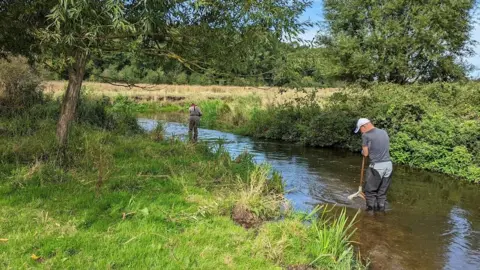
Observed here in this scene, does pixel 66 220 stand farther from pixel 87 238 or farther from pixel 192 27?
pixel 192 27

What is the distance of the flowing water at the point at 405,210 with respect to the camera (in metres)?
7.07

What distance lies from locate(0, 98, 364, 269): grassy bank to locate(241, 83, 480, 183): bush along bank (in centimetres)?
769

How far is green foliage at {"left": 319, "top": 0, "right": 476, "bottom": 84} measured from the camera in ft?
75.8

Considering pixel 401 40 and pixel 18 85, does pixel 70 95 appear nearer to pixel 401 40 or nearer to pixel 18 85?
pixel 18 85

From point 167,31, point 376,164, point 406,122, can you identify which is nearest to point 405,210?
point 376,164

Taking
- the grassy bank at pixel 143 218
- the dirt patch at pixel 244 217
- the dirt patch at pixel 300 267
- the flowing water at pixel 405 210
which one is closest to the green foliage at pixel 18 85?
the grassy bank at pixel 143 218

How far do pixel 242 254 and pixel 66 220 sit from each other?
2.56m

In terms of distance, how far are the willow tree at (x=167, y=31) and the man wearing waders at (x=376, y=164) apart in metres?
3.22

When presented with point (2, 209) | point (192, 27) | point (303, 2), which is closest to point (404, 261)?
point (303, 2)

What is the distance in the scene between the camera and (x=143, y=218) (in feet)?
20.6

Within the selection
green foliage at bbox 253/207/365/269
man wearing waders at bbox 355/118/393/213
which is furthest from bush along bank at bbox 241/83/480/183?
green foliage at bbox 253/207/365/269

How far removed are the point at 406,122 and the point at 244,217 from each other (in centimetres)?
1121

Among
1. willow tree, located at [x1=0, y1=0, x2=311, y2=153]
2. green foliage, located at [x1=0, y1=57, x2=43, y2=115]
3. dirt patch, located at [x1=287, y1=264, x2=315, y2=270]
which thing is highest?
willow tree, located at [x1=0, y1=0, x2=311, y2=153]

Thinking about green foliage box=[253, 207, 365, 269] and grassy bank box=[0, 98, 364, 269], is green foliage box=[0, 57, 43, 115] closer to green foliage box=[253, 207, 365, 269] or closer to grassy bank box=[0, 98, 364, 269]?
grassy bank box=[0, 98, 364, 269]
